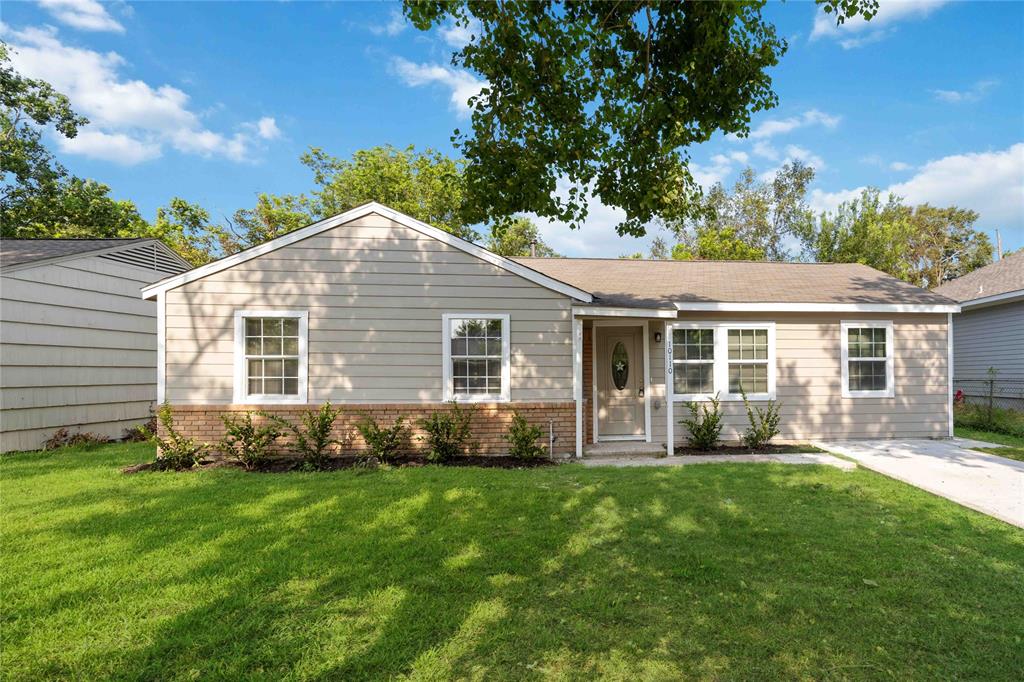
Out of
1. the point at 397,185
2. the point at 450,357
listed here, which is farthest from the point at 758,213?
the point at 450,357

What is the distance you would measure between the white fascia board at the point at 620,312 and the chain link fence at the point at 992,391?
957 cm

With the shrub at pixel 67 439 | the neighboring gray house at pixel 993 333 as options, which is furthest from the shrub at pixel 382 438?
the neighboring gray house at pixel 993 333

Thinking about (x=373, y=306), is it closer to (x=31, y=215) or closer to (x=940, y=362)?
(x=940, y=362)

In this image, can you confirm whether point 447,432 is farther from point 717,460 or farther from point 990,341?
point 990,341

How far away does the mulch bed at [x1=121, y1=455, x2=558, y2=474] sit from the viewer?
23.6 feet

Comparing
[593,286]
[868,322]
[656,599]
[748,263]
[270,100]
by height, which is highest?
[270,100]

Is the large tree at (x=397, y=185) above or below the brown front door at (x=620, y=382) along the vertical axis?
above

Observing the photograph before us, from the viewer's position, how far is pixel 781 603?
3.10m

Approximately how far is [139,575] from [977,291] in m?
20.0

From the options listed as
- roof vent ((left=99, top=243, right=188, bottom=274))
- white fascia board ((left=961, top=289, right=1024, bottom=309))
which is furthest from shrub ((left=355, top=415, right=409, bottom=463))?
white fascia board ((left=961, top=289, right=1024, bottom=309))

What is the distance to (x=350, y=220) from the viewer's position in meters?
7.89

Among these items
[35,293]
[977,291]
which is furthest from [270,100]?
[977,291]

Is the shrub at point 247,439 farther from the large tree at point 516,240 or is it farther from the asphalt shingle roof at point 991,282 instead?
the large tree at point 516,240

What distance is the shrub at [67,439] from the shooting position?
876cm
